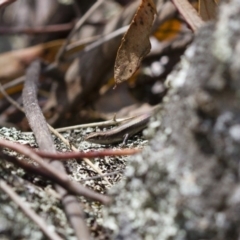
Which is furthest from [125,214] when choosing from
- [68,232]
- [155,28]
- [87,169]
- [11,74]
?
Answer: [11,74]

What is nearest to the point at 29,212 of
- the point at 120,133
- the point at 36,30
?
the point at 120,133

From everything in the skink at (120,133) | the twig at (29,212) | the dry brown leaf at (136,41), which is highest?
the dry brown leaf at (136,41)

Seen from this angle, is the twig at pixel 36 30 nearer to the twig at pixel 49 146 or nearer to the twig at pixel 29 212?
the twig at pixel 49 146

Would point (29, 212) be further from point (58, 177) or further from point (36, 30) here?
point (36, 30)

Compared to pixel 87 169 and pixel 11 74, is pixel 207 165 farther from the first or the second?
pixel 11 74

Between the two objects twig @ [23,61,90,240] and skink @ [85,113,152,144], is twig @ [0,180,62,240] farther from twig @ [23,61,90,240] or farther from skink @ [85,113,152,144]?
skink @ [85,113,152,144]

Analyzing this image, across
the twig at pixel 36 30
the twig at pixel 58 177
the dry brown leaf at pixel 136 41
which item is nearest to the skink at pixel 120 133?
the dry brown leaf at pixel 136 41
